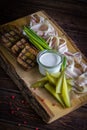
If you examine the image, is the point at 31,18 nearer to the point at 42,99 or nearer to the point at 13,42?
the point at 13,42

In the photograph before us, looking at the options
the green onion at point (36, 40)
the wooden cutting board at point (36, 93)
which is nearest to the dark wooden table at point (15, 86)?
the wooden cutting board at point (36, 93)

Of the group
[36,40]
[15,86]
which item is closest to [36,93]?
[15,86]

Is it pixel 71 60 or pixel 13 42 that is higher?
pixel 13 42

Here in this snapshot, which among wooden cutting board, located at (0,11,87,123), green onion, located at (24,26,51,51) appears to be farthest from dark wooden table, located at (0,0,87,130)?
green onion, located at (24,26,51,51)

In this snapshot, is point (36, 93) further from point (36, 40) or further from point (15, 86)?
point (36, 40)

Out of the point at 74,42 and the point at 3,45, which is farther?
the point at 74,42

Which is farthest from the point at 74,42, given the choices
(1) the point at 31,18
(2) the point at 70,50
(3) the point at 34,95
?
(3) the point at 34,95
